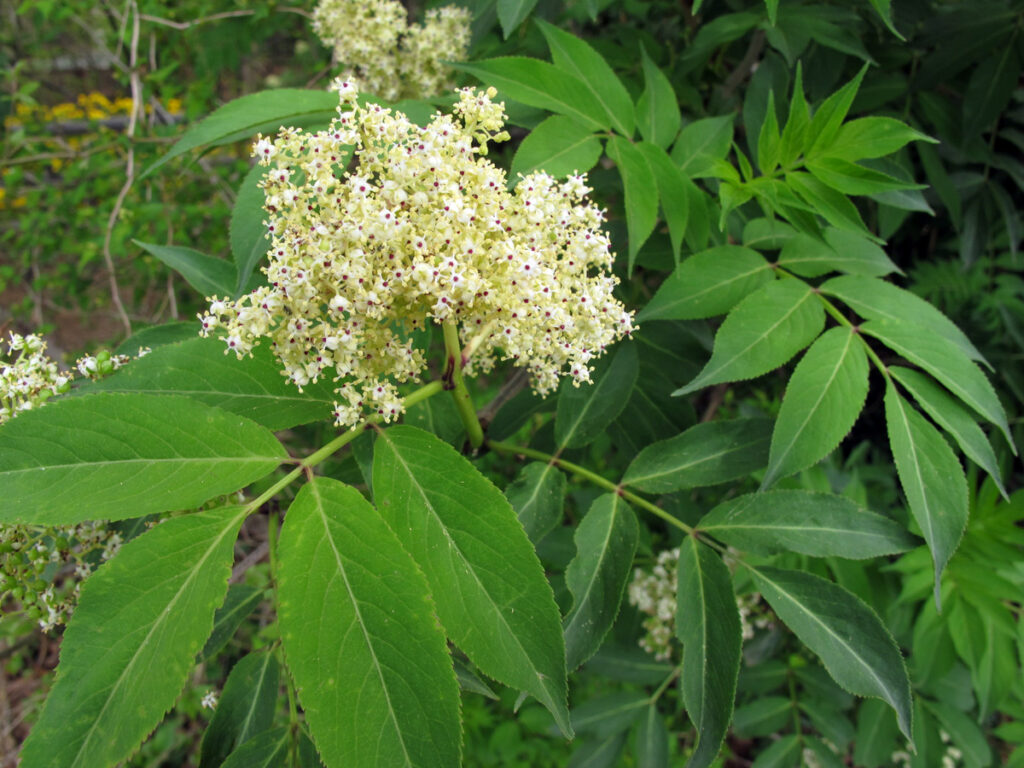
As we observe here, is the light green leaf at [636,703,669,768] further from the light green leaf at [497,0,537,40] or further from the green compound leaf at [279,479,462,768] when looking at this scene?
the light green leaf at [497,0,537,40]

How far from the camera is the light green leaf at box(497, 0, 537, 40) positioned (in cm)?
174

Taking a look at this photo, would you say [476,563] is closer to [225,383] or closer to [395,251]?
[395,251]

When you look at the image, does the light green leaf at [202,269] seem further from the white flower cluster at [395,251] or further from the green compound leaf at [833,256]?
the green compound leaf at [833,256]

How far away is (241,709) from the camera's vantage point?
1.58 m

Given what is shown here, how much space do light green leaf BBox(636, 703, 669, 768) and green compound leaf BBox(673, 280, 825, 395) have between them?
1.58 m

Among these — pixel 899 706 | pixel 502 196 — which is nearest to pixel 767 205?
pixel 502 196

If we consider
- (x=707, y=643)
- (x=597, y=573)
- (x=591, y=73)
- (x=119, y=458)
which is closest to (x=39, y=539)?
(x=119, y=458)

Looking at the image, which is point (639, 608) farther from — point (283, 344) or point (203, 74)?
point (203, 74)

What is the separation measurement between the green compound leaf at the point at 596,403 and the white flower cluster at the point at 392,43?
1519 millimetres

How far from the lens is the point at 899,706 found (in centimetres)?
136

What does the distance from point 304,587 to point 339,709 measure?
208mm

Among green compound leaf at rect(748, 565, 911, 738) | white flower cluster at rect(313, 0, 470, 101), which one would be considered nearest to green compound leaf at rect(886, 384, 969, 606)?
green compound leaf at rect(748, 565, 911, 738)

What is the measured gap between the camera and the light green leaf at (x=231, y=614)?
1.65 metres

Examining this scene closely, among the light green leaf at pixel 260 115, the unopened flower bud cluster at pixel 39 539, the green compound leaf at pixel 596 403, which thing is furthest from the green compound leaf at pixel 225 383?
the green compound leaf at pixel 596 403
